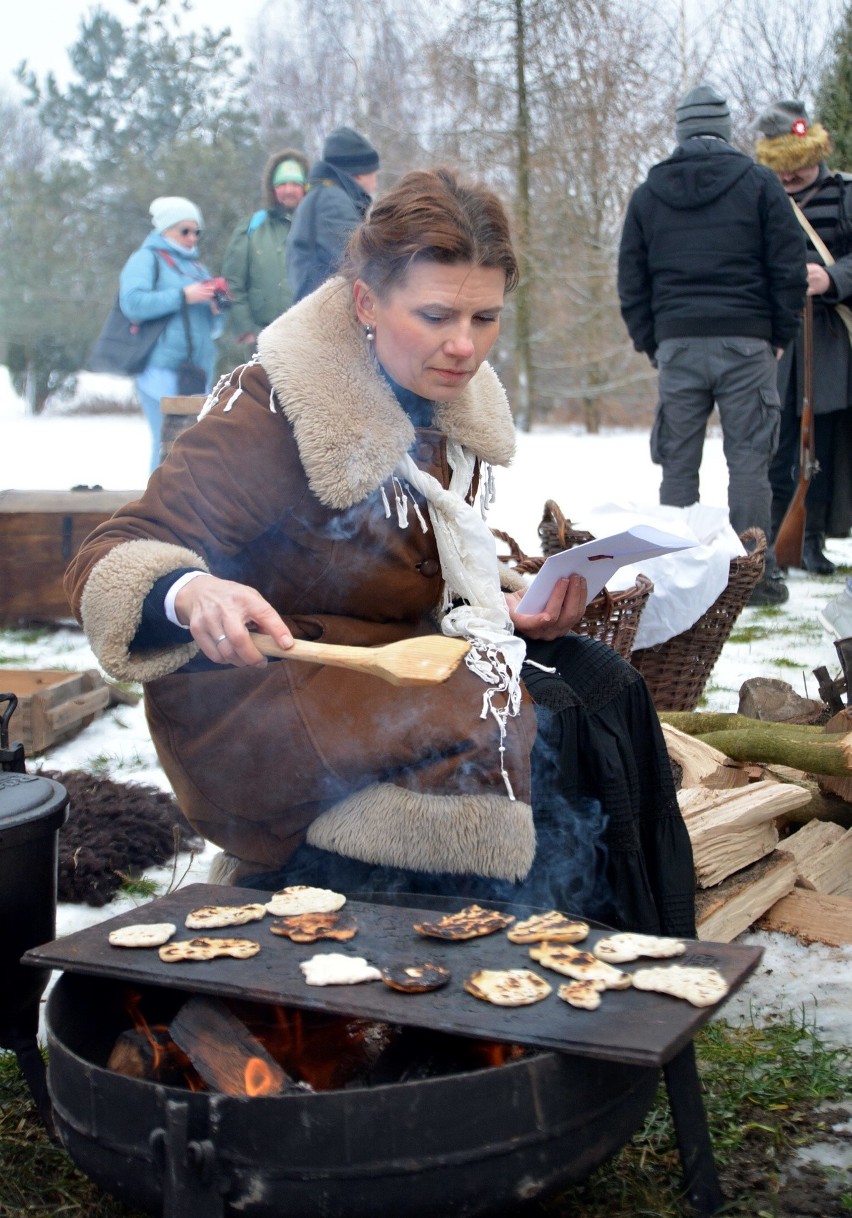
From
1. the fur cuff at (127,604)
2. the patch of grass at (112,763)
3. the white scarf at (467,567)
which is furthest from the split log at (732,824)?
the patch of grass at (112,763)

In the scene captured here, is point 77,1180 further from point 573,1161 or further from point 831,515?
point 831,515

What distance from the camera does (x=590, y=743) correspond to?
241 cm

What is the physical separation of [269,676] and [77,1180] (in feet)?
2.80

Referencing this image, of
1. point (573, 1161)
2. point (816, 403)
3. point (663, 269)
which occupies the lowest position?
point (573, 1161)

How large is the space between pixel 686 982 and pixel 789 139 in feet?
19.8

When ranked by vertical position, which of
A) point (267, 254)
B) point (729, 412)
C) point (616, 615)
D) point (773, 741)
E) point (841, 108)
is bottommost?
point (773, 741)

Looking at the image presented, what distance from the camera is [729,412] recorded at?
6043mm

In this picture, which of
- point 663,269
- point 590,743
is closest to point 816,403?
point 663,269

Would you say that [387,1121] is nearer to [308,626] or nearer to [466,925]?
[466,925]

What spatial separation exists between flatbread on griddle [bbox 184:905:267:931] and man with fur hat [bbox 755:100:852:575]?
545 centimetres

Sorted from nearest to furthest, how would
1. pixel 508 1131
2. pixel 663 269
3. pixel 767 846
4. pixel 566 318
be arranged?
pixel 508 1131, pixel 767 846, pixel 663 269, pixel 566 318

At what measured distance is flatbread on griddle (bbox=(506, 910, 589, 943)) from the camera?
1821mm

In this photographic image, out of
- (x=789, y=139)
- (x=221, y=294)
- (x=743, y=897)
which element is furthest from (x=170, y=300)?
→ (x=743, y=897)

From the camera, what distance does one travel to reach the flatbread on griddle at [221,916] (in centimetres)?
188
